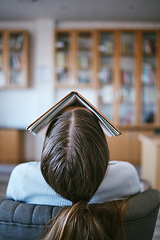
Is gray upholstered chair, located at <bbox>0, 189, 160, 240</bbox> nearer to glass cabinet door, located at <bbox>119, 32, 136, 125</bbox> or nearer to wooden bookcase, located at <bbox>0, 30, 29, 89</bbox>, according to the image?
glass cabinet door, located at <bbox>119, 32, 136, 125</bbox>

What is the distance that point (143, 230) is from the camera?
2.05ft

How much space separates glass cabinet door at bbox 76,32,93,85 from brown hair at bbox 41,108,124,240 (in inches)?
164

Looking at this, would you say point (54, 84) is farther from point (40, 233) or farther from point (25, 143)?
point (40, 233)

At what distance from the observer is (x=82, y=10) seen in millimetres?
4312

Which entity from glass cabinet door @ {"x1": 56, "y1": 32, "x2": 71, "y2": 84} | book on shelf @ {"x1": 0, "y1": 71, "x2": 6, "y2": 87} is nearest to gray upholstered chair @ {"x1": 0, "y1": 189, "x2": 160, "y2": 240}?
glass cabinet door @ {"x1": 56, "y1": 32, "x2": 71, "y2": 84}

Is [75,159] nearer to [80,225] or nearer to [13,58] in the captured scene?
[80,225]

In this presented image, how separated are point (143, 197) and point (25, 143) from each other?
177 inches

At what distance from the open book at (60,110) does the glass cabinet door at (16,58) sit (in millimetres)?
4274

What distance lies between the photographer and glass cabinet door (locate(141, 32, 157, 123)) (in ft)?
15.1

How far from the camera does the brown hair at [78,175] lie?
1.65 ft

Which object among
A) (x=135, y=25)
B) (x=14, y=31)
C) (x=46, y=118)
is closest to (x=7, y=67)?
(x=14, y=31)

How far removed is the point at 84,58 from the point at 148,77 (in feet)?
4.29

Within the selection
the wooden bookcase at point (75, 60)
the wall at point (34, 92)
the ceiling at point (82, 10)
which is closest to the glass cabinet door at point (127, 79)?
the ceiling at point (82, 10)

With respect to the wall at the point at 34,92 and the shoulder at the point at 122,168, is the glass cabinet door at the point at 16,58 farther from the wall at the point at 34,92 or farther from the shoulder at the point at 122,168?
the shoulder at the point at 122,168
